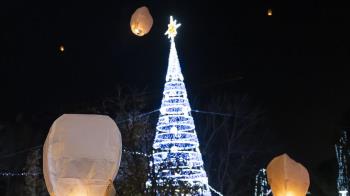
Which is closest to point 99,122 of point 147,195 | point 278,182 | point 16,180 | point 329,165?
point 278,182

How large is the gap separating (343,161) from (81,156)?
44.4 ft

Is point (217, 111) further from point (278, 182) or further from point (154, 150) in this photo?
point (278, 182)

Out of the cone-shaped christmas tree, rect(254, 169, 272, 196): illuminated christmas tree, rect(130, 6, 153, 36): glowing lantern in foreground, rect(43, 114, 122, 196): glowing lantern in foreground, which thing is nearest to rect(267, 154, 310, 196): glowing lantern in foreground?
rect(43, 114, 122, 196): glowing lantern in foreground

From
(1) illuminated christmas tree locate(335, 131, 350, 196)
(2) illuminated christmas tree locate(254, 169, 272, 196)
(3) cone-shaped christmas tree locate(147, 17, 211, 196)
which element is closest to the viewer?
(3) cone-shaped christmas tree locate(147, 17, 211, 196)

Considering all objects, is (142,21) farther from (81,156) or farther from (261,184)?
(261,184)

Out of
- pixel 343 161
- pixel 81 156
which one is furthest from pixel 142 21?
pixel 343 161

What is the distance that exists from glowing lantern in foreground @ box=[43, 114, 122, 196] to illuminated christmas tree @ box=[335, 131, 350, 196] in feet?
41.6

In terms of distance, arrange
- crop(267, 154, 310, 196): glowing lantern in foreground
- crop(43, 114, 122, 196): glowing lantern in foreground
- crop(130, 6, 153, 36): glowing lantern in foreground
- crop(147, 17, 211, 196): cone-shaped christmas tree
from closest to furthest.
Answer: crop(43, 114, 122, 196): glowing lantern in foreground, crop(267, 154, 310, 196): glowing lantern in foreground, crop(130, 6, 153, 36): glowing lantern in foreground, crop(147, 17, 211, 196): cone-shaped christmas tree

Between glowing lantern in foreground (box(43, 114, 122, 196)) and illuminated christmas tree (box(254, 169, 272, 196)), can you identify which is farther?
illuminated christmas tree (box(254, 169, 272, 196))

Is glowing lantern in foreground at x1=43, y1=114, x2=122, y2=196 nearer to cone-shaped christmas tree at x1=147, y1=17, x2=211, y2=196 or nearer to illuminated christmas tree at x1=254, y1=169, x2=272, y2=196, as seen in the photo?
cone-shaped christmas tree at x1=147, y1=17, x2=211, y2=196

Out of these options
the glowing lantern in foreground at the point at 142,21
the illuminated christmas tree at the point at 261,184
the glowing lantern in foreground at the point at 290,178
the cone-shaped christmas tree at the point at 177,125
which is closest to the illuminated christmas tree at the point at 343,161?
A: the illuminated christmas tree at the point at 261,184

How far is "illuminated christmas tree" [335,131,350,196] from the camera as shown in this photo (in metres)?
15.3

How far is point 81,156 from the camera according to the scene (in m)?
3.26

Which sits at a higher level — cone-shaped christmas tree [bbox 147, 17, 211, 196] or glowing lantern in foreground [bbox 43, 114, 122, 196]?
cone-shaped christmas tree [bbox 147, 17, 211, 196]
